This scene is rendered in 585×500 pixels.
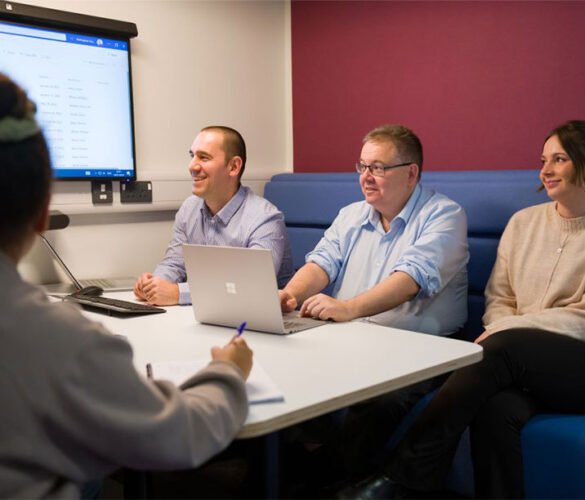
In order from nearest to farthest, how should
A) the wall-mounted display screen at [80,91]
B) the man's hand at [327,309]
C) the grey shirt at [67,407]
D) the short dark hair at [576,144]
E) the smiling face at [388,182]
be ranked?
1. the grey shirt at [67,407]
2. the man's hand at [327,309]
3. the short dark hair at [576,144]
4. the smiling face at [388,182]
5. the wall-mounted display screen at [80,91]

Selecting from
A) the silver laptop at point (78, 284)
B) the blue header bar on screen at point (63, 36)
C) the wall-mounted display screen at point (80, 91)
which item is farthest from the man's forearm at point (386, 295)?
the blue header bar on screen at point (63, 36)

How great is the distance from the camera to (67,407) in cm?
86

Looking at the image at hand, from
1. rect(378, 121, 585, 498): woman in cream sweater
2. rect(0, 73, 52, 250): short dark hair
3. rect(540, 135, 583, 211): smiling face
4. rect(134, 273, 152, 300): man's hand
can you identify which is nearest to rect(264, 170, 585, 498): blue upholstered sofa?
rect(378, 121, 585, 498): woman in cream sweater

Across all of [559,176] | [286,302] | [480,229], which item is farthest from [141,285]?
[559,176]

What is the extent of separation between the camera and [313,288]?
2273 mm

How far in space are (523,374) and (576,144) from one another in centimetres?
80

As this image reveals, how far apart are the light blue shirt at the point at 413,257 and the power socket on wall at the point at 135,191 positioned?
3.55 ft

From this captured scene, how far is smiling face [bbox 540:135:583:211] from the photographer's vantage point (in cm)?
206

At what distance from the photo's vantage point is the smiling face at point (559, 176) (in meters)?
2.06

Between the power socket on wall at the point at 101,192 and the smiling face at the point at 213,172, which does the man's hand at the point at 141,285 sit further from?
the power socket on wall at the point at 101,192

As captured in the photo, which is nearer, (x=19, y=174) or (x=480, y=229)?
(x=19, y=174)

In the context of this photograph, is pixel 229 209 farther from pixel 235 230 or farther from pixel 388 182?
pixel 388 182

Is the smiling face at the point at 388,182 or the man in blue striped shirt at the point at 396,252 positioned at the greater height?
the smiling face at the point at 388,182

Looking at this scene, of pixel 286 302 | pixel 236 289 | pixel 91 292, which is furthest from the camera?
pixel 91 292
